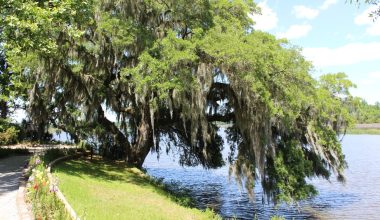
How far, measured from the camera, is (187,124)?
912 inches

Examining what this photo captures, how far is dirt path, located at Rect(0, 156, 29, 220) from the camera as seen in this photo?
1055 centimetres

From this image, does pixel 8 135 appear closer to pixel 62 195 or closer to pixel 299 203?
pixel 299 203

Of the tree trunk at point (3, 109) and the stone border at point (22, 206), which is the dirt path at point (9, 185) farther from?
the tree trunk at point (3, 109)

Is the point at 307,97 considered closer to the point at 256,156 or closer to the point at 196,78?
the point at 256,156

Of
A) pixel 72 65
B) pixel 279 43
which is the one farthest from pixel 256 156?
pixel 72 65

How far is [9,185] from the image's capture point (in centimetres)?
1431

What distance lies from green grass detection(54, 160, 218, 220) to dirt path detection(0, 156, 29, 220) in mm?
1486

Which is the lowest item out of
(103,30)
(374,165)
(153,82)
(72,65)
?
(374,165)

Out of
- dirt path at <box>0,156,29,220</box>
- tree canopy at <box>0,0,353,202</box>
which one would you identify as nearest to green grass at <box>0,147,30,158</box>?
dirt path at <box>0,156,29,220</box>

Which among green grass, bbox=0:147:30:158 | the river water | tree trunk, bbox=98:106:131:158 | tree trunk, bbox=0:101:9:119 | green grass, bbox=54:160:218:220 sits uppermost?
tree trunk, bbox=0:101:9:119

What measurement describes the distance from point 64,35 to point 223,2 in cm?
766

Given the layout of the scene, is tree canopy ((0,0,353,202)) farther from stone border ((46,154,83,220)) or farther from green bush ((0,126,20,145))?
green bush ((0,126,20,145))

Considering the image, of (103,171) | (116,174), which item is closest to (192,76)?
(116,174)

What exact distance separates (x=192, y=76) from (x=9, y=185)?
777 centimetres
